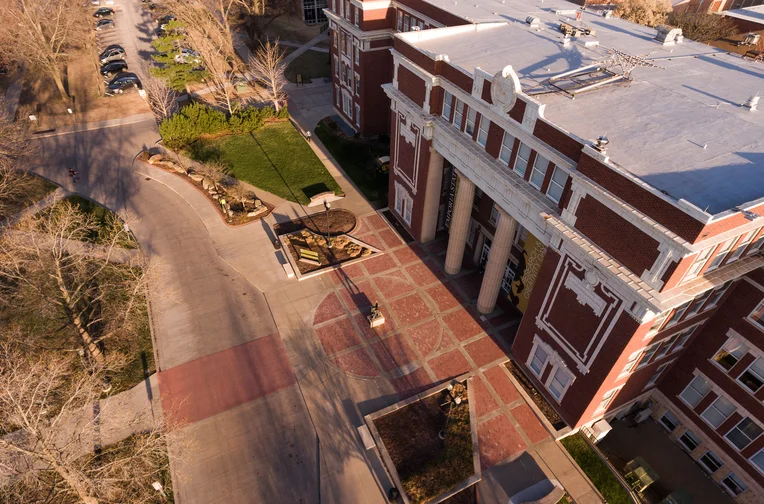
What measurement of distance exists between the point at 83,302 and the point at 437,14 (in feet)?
121

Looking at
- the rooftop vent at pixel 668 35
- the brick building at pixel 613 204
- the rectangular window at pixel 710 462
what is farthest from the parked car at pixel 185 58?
the rectangular window at pixel 710 462

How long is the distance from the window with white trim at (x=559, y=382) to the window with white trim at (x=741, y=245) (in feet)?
31.8

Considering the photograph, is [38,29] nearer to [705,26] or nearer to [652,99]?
[652,99]

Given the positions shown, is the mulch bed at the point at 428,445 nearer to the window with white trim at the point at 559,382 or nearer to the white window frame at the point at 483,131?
the window with white trim at the point at 559,382

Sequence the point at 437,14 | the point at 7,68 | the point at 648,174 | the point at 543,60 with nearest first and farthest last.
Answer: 1. the point at 648,174
2. the point at 543,60
3. the point at 437,14
4. the point at 7,68

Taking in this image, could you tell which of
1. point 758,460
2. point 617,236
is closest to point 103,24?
point 617,236

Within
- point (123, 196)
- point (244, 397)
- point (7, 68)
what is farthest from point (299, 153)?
point (7, 68)

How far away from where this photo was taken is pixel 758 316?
65.2ft

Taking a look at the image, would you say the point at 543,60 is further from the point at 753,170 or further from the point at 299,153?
the point at 299,153

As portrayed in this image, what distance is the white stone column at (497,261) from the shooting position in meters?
26.4

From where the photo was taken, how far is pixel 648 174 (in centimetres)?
1838

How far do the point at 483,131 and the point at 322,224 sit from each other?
716 inches

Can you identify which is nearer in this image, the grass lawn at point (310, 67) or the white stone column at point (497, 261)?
the white stone column at point (497, 261)

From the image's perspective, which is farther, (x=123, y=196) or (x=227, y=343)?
(x=123, y=196)
